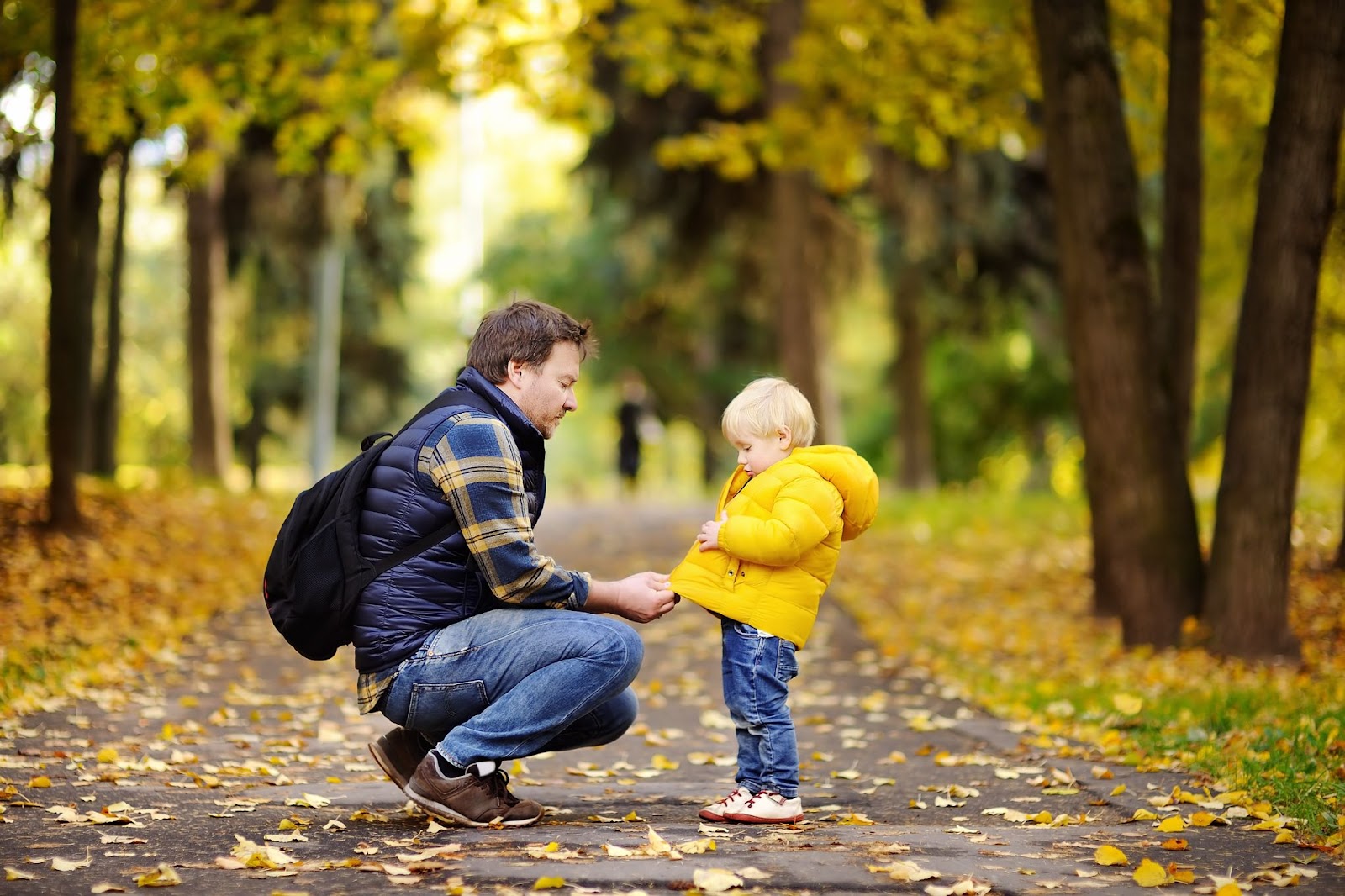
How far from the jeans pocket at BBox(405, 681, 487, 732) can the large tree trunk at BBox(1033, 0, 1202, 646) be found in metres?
6.08

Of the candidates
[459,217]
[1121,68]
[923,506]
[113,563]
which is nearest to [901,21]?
[1121,68]

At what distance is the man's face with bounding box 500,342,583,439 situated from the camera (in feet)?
15.3

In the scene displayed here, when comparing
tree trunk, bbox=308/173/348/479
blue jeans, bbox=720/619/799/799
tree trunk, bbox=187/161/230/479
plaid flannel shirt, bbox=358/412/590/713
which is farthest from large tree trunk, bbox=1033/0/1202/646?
tree trunk, bbox=308/173/348/479

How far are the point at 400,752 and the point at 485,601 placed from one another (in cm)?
59

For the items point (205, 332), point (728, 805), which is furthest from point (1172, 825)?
point (205, 332)

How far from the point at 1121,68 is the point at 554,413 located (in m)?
10.6

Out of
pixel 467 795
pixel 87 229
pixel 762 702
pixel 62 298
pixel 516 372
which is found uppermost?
pixel 87 229

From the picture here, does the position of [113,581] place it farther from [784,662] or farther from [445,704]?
[784,662]

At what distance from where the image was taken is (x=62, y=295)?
11859 millimetres

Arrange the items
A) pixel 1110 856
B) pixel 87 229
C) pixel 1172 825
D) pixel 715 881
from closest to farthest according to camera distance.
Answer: pixel 715 881 < pixel 1110 856 < pixel 1172 825 < pixel 87 229

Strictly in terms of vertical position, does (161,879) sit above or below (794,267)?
below

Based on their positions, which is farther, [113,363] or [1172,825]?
[113,363]

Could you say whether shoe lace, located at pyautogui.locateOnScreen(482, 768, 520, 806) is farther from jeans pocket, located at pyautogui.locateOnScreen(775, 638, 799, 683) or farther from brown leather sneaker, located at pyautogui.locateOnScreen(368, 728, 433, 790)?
jeans pocket, located at pyautogui.locateOnScreen(775, 638, 799, 683)

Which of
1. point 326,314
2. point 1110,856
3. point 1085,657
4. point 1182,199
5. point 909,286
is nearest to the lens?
point 1110,856
